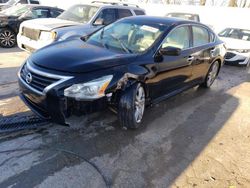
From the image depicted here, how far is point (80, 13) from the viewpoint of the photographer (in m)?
8.48

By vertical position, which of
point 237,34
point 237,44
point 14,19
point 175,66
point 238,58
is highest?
point 14,19

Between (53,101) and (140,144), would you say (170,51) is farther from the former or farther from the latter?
(53,101)

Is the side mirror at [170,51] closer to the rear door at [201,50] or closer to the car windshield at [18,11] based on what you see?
the rear door at [201,50]

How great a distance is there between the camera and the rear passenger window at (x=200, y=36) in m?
5.50

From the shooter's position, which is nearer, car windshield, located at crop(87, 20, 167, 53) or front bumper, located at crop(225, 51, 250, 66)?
car windshield, located at crop(87, 20, 167, 53)

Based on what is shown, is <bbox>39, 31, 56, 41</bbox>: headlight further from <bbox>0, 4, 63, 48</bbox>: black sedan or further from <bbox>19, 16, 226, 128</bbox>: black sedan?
<bbox>0, 4, 63, 48</bbox>: black sedan

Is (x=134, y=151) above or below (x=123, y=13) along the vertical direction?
below

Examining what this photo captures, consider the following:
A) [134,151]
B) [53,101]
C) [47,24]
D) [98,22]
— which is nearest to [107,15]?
[98,22]

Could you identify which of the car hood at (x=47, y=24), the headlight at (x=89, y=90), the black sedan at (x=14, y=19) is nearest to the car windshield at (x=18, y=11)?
the black sedan at (x=14, y=19)

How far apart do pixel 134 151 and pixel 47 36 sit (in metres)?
4.62

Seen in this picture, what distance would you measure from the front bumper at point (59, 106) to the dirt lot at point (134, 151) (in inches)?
15.5

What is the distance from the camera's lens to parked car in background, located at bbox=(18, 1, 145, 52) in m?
6.99

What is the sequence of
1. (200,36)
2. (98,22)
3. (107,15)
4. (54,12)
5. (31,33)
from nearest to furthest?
(200,36)
(31,33)
(98,22)
(107,15)
(54,12)

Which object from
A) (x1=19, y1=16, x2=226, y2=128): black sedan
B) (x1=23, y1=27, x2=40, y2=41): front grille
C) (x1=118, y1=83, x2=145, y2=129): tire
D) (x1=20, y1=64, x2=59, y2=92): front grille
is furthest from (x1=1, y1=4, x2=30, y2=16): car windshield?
(x1=118, y1=83, x2=145, y2=129): tire
